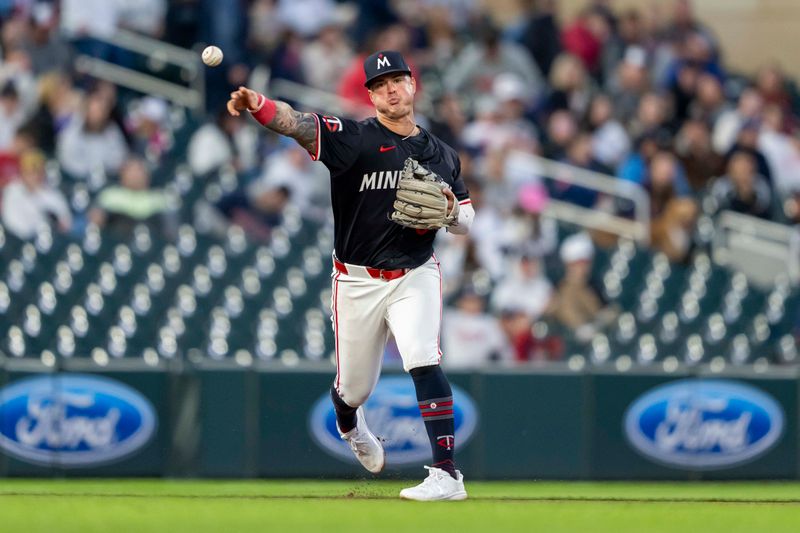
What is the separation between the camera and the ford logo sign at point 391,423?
1148cm

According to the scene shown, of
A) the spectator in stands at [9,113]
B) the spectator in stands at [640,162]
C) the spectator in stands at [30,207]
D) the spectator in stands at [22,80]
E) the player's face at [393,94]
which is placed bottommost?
the spectator in stands at [30,207]

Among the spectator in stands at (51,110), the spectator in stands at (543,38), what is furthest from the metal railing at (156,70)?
the spectator in stands at (543,38)

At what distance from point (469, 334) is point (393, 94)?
4.92 m

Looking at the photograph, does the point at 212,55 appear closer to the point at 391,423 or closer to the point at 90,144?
the point at 391,423

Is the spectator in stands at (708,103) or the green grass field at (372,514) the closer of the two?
the green grass field at (372,514)

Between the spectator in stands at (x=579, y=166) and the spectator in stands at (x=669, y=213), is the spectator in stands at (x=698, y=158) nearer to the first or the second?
the spectator in stands at (x=669, y=213)

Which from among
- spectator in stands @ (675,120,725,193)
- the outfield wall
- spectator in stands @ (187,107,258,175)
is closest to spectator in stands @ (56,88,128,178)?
spectator in stands @ (187,107,258,175)

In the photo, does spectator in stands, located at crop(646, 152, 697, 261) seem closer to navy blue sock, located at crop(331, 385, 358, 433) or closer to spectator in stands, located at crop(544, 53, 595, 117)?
spectator in stands, located at crop(544, 53, 595, 117)

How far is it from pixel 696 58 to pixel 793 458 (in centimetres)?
640

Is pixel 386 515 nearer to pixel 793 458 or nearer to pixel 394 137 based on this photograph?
pixel 394 137

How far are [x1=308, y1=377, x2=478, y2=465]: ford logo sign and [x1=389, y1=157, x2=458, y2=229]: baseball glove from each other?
4200mm

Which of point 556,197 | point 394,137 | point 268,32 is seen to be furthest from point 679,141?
point 394,137

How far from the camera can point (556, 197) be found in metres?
14.8

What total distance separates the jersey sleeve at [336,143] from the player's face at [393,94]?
0.19 metres
